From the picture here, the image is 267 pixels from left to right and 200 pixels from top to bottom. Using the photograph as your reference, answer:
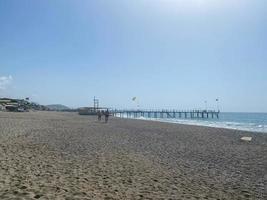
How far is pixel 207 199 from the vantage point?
27.1 ft

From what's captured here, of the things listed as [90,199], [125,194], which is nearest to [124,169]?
[125,194]

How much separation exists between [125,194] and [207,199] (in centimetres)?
187

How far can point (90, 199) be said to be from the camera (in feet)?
24.4

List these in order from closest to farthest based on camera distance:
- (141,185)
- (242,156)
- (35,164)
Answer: (141,185) < (35,164) < (242,156)

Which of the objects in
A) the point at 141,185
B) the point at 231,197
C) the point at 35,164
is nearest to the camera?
the point at 231,197

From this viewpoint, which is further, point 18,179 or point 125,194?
point 18,179

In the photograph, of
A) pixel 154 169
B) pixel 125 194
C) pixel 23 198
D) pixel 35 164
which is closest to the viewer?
pixel 23 198

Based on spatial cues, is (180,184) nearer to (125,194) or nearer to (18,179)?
(125,194)

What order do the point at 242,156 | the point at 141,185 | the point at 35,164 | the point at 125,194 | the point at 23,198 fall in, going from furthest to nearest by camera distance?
the point at 242,156 → the point at 35,164 → the point at 141,185 → the point at 125,194 → the point at 23,198

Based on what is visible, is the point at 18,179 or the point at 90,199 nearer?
the point at 90,199

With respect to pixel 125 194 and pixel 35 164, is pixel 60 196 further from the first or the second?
pixel 35 164

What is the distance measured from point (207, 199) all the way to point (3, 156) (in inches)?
284

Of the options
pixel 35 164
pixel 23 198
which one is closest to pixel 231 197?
pixel 23 198

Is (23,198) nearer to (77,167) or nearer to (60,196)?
(60,196)
